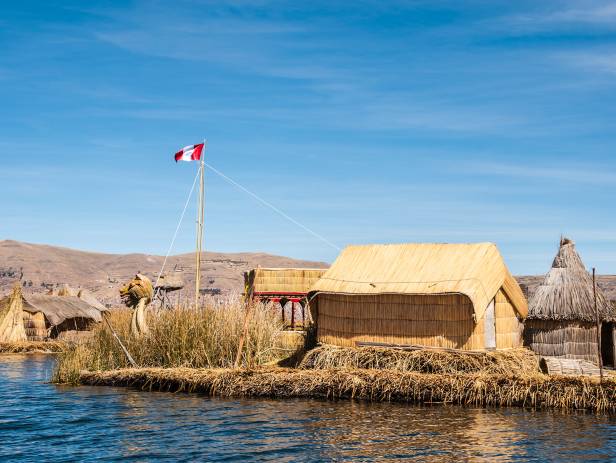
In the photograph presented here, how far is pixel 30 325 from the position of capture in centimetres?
5206

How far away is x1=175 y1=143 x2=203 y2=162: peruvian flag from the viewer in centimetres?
3569

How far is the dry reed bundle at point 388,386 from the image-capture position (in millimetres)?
22189

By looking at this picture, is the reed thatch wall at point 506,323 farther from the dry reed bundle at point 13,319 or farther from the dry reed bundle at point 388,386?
the dry reed bundle at point 13,319

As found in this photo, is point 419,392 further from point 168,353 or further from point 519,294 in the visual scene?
point 168,353

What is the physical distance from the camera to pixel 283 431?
2030cm

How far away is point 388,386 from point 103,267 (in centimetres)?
13522

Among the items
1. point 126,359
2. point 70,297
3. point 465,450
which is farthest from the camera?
point 70,297

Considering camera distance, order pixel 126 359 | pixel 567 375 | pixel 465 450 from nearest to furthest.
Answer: pixel 465 450, pixel 567 375, pixel 126 359

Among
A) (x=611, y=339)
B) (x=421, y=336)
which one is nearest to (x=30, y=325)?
(x=421, y=336)

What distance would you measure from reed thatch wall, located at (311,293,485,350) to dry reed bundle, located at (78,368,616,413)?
2.09m

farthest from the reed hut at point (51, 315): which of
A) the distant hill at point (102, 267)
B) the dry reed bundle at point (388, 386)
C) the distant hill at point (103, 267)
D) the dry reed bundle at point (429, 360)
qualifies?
the distant hill at point (102, 267)

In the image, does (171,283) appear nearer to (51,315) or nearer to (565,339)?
(51,315)

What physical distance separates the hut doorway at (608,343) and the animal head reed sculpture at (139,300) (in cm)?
1630

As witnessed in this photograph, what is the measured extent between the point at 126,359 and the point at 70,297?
95.1 ft
